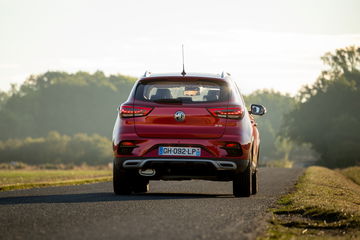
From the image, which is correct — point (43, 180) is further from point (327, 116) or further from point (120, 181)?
point (327, 116)

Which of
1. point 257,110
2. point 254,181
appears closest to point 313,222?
point 257,110

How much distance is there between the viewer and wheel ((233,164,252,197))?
13016mm

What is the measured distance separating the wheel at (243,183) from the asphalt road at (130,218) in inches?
20.2

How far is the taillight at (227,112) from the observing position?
12.5 m

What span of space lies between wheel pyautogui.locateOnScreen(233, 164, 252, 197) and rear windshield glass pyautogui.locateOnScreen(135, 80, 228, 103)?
1351 millimetres

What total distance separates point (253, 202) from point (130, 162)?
2.07 meters

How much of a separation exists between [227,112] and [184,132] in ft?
2.55

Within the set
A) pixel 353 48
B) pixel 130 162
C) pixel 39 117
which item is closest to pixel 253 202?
pixel 130 162

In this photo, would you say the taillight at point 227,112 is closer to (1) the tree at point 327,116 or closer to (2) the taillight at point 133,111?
(2) the taillight at point 133,111

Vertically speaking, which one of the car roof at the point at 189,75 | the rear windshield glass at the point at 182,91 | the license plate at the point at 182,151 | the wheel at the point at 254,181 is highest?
the car roof at the point at 189,75

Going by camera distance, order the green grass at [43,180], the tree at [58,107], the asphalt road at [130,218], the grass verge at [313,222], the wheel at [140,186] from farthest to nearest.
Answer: the tree at [58,107]
the green grass at [43,180]
the wheel at [140,186]
the grass verge at [313,222]
the asphalt road at [130,218]

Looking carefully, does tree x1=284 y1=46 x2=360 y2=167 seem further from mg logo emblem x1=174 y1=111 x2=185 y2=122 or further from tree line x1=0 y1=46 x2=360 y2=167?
mg logo emblem x1=174 y1=111 x2=185 y2=122

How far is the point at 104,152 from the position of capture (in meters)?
110

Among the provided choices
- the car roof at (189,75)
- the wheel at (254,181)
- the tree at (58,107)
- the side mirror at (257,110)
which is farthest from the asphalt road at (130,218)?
the tree at (58,107)
